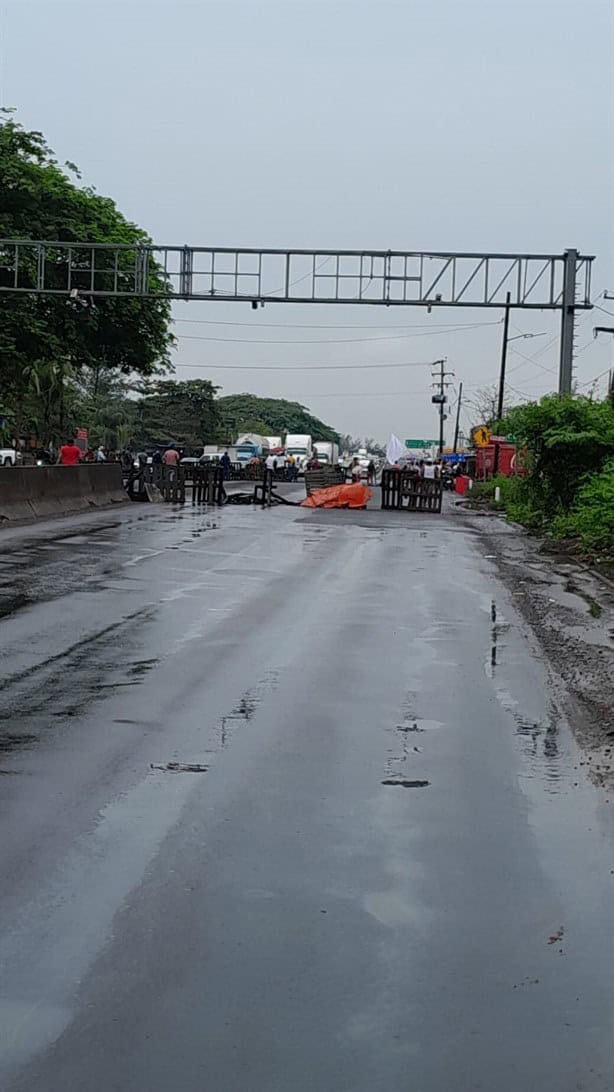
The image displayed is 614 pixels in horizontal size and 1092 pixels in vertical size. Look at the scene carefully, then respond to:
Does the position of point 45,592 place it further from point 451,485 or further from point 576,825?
point 451,485

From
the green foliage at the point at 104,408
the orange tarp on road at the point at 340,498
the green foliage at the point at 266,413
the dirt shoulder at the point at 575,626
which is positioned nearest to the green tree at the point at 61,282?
the orange tarp on road at the point at 340,498

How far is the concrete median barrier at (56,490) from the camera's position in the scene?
2944 cm

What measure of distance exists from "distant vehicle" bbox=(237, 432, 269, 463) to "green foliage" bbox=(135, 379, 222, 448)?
70.5 ft

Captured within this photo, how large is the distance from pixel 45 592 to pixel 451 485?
71.4m

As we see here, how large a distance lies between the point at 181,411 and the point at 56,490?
320 feet

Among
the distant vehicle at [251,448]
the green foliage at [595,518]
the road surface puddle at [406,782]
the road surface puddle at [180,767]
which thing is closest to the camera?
the road surface puddle at [406,782]

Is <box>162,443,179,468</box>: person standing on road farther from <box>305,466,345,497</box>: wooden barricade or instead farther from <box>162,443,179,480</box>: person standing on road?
<box>305,466,345,497</box>: wooden barricade

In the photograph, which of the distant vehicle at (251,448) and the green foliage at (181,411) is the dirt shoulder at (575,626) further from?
the green foliage at (181,411)

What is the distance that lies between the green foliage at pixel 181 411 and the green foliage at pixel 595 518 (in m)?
97.6

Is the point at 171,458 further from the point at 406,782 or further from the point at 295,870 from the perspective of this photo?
the point at 295,870

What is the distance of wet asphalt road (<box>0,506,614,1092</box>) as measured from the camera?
14.6 feet

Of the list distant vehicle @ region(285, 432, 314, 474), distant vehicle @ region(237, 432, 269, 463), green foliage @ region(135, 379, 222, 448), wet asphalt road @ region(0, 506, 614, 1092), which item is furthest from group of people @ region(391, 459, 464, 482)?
green foliage @ region(135, 379, 222, 448)

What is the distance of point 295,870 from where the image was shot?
618cm

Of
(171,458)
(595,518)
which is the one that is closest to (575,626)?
(595,518)
